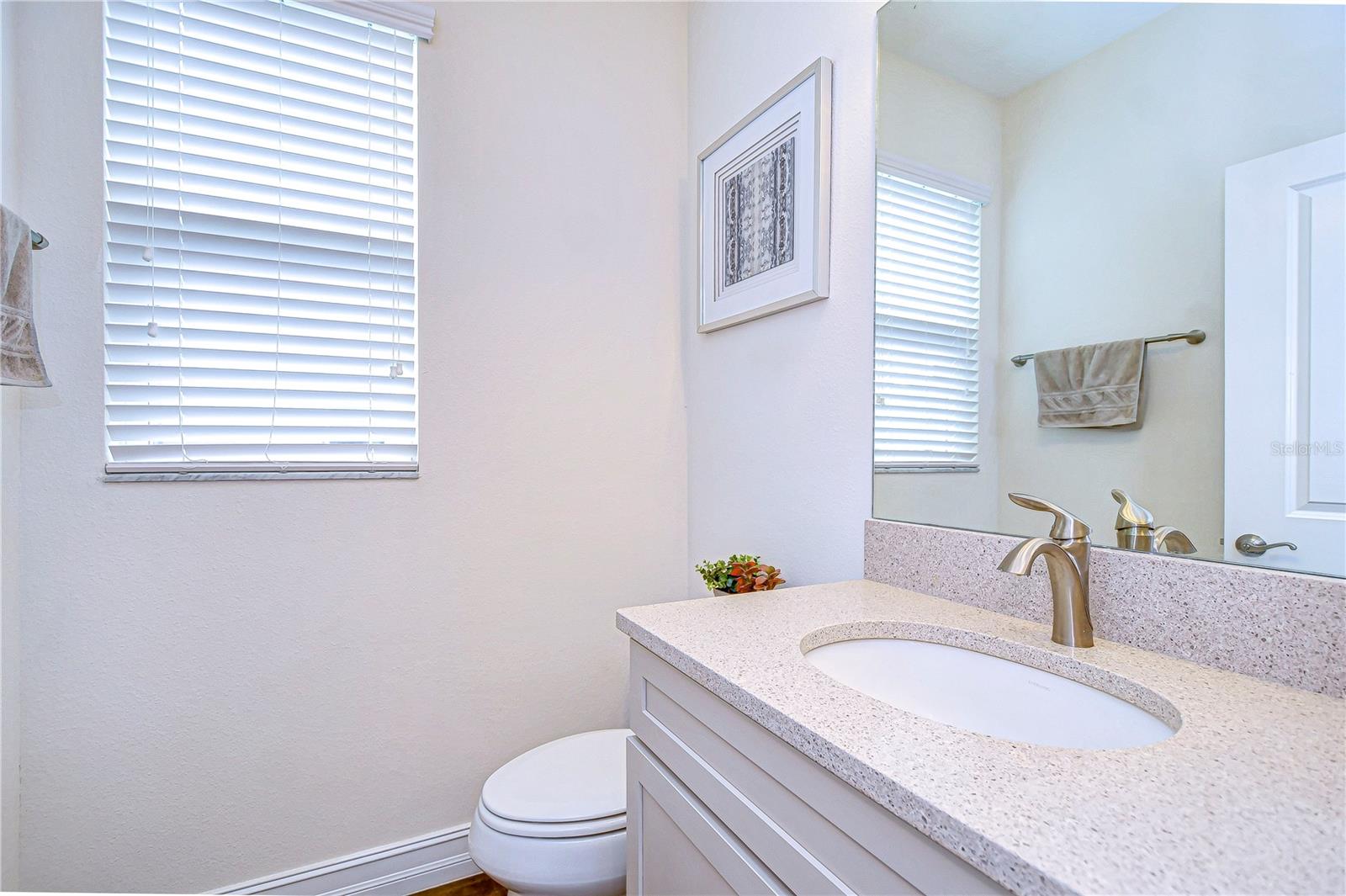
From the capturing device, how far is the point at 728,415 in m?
1.67

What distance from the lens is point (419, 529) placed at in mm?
1518

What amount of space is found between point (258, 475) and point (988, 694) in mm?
1497

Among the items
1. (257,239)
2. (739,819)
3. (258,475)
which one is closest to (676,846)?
(739,819)

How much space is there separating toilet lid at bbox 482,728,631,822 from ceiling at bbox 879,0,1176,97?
4.46ft

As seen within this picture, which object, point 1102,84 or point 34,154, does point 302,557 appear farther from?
point 1102,84

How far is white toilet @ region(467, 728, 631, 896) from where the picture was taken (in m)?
1.13

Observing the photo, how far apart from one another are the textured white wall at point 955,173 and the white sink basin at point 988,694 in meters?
0.26

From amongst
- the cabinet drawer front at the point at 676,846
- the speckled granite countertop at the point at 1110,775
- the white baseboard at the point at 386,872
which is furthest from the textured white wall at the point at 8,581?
the speckled granite countertop at the point at 1110,775

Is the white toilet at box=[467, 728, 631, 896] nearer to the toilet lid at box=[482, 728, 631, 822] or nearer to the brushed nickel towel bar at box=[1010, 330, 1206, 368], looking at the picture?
the toilet lid at box=[482, 728, 631, 822]

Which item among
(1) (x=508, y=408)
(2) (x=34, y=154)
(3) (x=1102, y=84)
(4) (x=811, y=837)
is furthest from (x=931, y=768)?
(2) (x=34, y=154)

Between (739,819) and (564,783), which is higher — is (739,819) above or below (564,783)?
above

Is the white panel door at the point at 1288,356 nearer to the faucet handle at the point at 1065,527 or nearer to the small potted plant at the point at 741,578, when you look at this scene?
the faucet handle at the point at 1065,527

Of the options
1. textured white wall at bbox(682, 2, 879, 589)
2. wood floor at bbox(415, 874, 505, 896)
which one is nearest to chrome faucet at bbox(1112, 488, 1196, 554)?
textured white wall at bbox(682, 2, 879, 589)

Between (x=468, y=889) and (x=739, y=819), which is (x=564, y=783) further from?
(x=739, y=819)
